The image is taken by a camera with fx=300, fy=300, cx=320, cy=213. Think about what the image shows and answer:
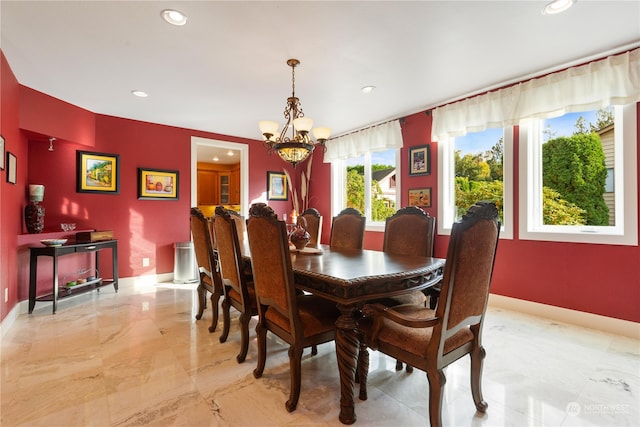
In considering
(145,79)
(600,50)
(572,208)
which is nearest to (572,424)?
(572,208)

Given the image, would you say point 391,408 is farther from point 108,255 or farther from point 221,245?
point 108,255

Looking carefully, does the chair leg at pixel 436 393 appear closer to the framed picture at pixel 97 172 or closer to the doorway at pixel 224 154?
the doorway at pixel 224 154

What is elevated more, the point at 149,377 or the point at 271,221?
the point at 271,221

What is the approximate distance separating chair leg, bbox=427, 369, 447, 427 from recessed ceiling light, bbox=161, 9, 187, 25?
2.61 meters

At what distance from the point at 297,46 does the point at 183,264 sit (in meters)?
3.47

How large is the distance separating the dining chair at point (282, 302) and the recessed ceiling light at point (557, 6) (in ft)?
7.45

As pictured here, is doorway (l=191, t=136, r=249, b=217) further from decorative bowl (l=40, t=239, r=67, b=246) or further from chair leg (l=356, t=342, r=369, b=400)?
chair leg (l=356, t=342, r=369, b=400)

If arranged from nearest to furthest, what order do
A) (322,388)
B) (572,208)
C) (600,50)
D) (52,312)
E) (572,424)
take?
(572,424) → (322,388) → (600,50) → (572,208) → (52,312)

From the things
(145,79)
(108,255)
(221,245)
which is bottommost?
(108,255)

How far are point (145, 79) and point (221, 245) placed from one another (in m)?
1.99

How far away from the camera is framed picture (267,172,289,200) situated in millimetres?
5652

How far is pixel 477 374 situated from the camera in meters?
1.57

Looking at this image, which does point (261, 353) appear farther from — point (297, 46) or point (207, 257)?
point (297, 46)

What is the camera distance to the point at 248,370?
2.04 metres
